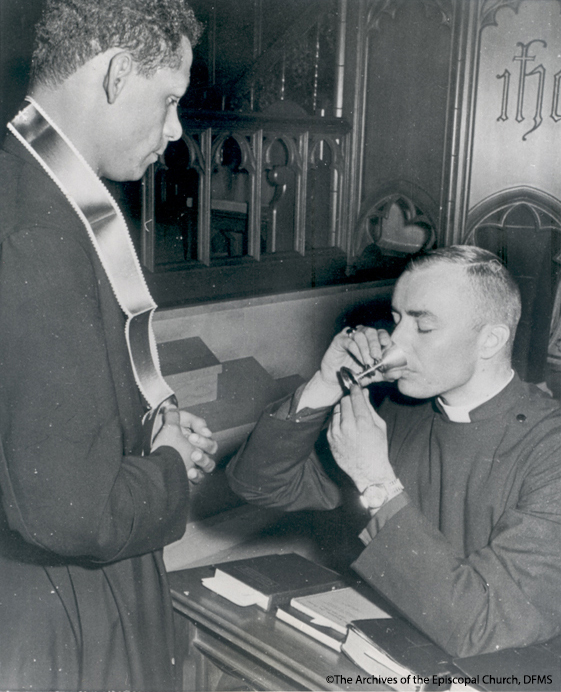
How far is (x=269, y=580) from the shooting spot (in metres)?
1.88

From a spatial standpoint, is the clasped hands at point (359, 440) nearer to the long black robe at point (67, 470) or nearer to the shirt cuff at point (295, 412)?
the shirt cuff at point (295, 412)

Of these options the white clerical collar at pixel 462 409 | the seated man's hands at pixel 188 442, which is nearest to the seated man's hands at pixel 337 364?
the white clerical collar at pixel 462 409

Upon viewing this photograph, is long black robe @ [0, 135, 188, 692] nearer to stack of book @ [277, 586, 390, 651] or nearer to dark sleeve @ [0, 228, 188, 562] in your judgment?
dark sleeve @ [0, 228, 188, 562]

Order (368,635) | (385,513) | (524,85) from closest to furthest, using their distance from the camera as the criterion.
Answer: (368,635) → (385,513) → (524,85)

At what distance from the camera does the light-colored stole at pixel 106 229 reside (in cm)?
127

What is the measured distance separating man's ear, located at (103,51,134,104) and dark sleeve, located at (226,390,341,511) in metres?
1.08

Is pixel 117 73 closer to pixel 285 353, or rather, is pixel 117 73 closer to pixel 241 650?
pixel 241 650

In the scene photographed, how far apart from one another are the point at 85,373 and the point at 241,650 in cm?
95

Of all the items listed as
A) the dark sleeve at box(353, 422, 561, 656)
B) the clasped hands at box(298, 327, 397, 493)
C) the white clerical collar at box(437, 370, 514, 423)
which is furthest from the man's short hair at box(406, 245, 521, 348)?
the dark sleeve at box(353, 422, 561, 656)

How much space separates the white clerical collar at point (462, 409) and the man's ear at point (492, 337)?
0.39 feet

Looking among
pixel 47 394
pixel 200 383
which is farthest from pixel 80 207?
pixel 200 383

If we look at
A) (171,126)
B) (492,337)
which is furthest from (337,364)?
(171,126)

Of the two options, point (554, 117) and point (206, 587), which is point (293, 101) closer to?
point (554, 117)

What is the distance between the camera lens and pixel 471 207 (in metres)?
3.76
